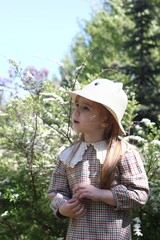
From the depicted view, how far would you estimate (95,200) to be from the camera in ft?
6.85

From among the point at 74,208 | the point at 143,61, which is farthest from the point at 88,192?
the point at 143,61

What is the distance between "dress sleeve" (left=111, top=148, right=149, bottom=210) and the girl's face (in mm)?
187

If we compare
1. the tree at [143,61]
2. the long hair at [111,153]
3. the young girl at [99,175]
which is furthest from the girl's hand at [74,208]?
the tree at [143,61]

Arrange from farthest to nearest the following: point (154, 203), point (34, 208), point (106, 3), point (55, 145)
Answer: point (106, 3) → point (55, 145) → point (34, 208) → point (154, 203)

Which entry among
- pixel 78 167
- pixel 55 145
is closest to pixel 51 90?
pixel 55 145

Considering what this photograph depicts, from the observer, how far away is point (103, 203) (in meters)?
2.14

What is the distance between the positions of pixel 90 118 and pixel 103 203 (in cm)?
41

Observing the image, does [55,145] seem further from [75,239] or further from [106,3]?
[106,3]

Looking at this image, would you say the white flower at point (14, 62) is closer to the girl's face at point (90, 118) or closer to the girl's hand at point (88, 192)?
the girl's face at point (90, 118)

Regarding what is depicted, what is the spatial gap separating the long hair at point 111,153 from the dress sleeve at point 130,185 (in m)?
0.04

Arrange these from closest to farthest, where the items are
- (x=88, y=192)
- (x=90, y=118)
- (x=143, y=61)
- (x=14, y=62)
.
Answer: (x=88, y=192) < (x=90, y=118) < (x=14, y=62) < (x=143, y=61)

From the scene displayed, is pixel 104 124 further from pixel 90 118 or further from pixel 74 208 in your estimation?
pixel 74 208

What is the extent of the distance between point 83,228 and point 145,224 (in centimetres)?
136

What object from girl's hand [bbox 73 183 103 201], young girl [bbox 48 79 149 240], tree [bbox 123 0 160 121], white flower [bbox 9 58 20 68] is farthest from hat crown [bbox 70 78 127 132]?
tree [bbox 123 0 160 121]
